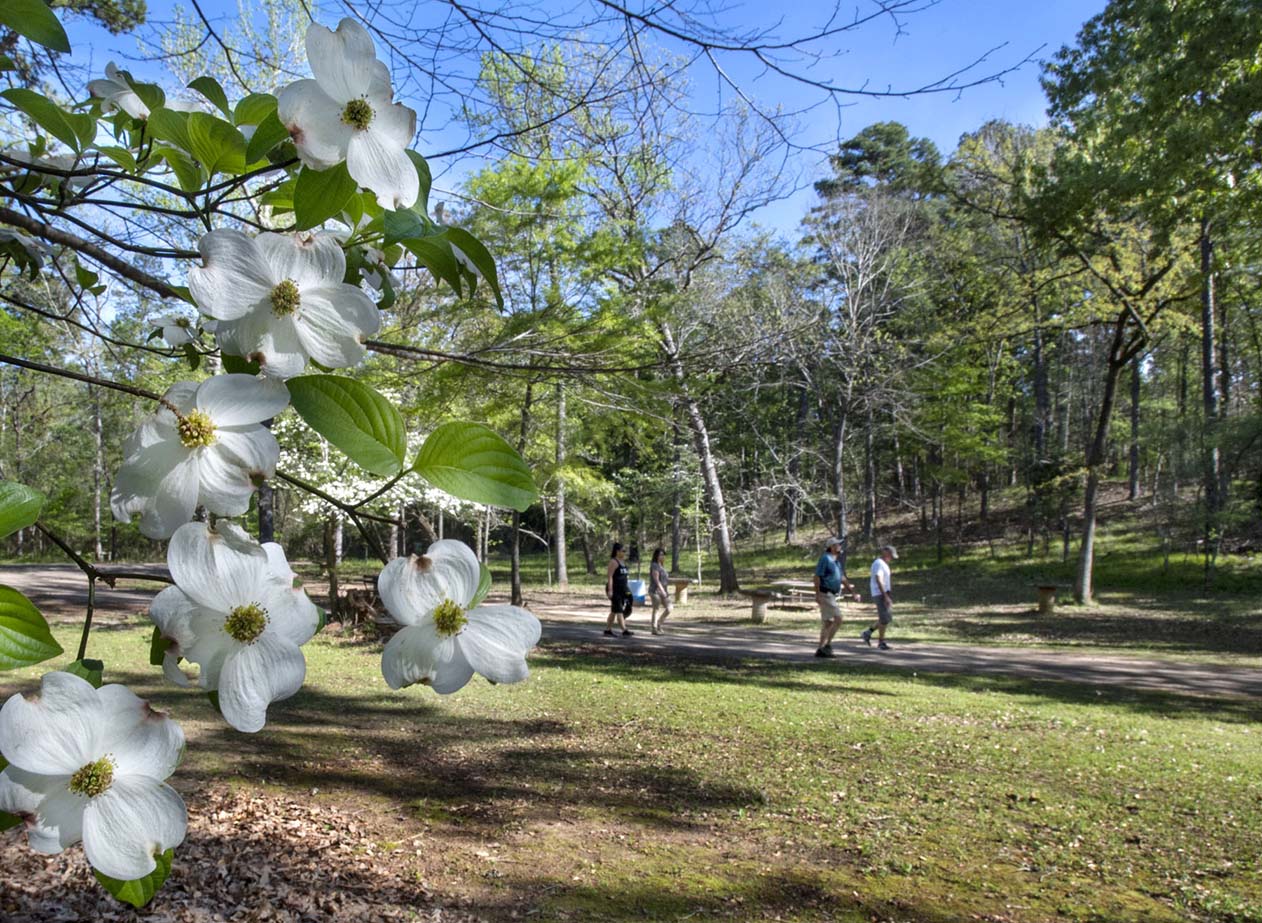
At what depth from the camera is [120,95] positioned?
813 mm

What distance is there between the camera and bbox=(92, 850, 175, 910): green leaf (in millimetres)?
456

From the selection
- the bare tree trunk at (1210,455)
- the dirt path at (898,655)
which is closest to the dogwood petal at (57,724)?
the dirt path at (898,655)

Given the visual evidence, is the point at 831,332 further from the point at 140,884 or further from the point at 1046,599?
the point at 140,884

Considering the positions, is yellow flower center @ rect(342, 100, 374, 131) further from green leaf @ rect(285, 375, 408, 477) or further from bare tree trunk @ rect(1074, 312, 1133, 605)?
bare tree trunk @ rect(1074, 312, 1133, 605)

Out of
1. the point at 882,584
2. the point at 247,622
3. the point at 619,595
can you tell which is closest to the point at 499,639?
the point at 247,622

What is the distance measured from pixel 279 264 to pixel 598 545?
3330 centimetres

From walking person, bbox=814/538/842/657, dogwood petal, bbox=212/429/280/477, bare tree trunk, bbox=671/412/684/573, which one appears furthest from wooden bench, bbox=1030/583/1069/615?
dogwood petal, bbox=212/429/280/477

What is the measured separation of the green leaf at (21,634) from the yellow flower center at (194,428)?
0.40ft

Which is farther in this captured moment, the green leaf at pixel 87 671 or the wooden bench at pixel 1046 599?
the wooden bench at pixel 1046 599

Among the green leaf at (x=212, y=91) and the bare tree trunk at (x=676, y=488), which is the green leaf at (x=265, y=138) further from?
the bare tree trunk at (x=676, y=488)

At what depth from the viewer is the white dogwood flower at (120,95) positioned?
32.0 inches

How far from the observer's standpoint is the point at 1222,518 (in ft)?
50.5

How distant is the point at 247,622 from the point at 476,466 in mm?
141

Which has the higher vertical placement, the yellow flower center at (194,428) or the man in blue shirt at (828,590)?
the yellow flower center at (194,428)
